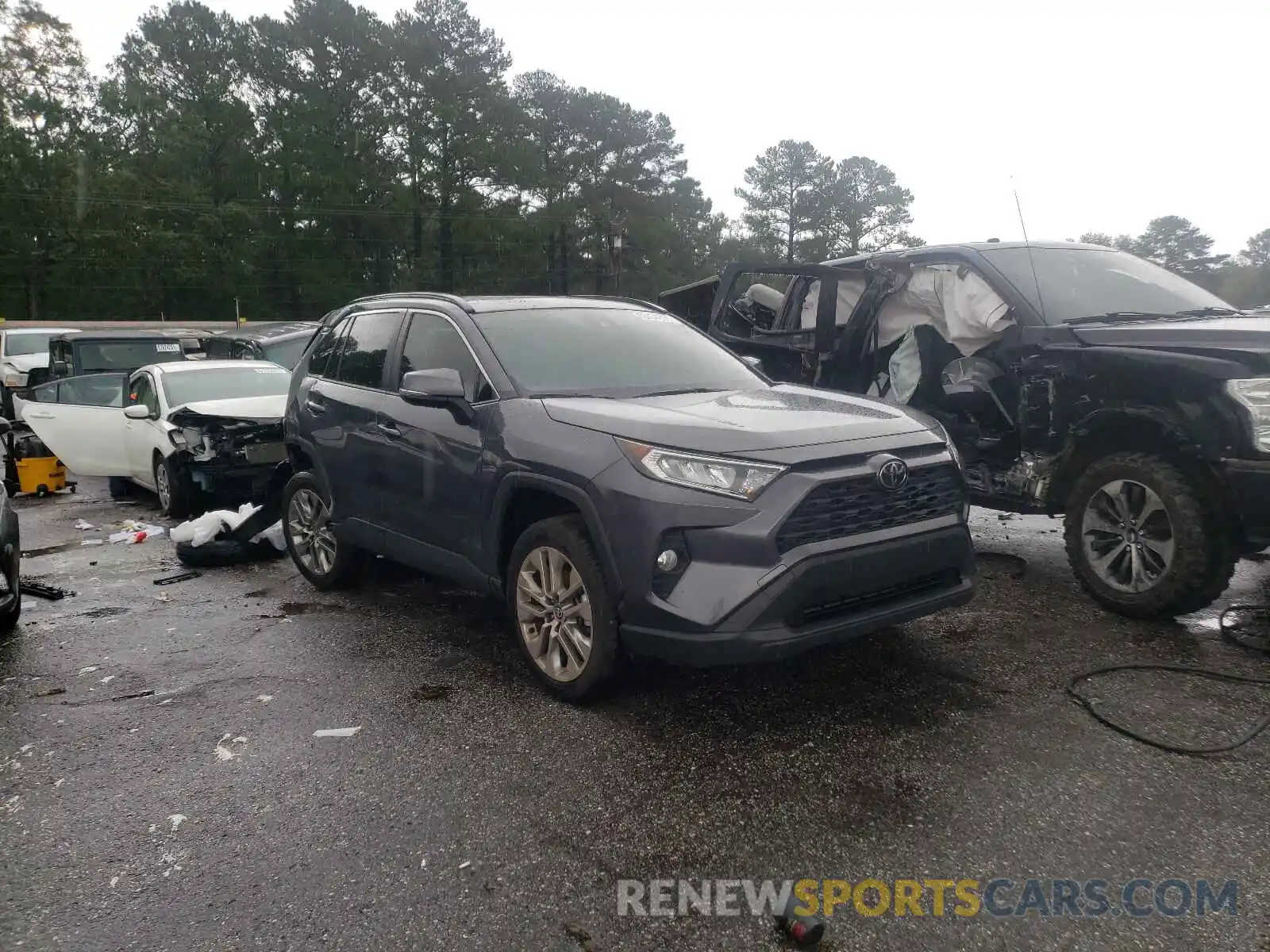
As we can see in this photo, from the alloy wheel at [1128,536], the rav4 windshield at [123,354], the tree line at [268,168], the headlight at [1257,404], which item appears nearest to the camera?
the headlight at [1257,404]

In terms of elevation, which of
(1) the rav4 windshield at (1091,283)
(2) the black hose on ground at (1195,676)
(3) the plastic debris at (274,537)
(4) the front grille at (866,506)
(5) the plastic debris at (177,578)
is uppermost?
(1) the rav4 windshield at (1091,283)

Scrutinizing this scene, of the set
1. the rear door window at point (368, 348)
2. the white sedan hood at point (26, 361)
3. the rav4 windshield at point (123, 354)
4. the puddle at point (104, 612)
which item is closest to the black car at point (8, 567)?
the puddle at point (104, 612)

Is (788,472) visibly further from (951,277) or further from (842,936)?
(951,277)

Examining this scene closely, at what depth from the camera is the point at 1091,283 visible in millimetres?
5953

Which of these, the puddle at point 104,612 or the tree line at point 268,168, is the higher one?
the tree line at point 268,168

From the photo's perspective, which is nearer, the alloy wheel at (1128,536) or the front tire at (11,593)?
the alloy wheel at (1128,536)

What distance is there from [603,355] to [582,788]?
2311 millimetres

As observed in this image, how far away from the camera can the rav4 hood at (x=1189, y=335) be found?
14.6 ft

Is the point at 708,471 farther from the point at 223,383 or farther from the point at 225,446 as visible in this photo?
the point at 223,383

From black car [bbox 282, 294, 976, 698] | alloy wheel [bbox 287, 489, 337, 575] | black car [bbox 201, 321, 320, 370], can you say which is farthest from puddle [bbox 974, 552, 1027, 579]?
black car [bbox 201, 321, 320, 370]

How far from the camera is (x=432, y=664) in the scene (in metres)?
4.82

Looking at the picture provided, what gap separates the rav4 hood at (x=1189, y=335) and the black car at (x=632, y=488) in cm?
143

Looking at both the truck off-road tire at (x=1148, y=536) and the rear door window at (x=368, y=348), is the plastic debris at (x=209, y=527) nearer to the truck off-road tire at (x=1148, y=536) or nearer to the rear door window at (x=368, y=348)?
the rear door window at (x=368, y=348)

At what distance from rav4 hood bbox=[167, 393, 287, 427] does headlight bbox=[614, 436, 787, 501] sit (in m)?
5.73
